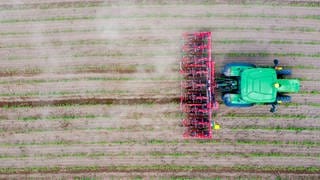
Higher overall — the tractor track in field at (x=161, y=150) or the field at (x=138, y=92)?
the field at (x=138, y=92)

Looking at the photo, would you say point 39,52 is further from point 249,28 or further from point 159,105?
point 249,28

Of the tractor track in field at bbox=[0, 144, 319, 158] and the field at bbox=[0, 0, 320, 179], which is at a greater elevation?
the field at bbox=[0, 0, 320, 179]

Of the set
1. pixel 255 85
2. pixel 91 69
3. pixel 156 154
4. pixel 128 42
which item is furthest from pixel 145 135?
pixel 255 85

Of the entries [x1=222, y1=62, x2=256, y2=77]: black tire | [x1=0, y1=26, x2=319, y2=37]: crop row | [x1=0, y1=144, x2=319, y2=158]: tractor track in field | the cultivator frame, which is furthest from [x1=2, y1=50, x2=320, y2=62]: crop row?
[x1=0, y1=144, x2=319, y2=158]: tractor track in field

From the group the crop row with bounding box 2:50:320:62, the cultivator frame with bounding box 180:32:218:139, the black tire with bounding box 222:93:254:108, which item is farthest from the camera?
the crop row with bounding box 2:50:320:62

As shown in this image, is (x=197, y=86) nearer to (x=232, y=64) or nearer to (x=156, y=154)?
(x=232, y=64)

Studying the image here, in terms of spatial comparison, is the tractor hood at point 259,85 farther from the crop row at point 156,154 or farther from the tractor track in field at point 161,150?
the crop row at point 156,154

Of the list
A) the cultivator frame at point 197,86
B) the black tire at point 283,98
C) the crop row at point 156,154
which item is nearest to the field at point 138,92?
the crop row at point 156,154

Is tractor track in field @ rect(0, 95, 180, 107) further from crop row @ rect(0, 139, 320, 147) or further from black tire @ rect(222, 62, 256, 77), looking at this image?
black tire @ rect(222, 62, 256, 77)

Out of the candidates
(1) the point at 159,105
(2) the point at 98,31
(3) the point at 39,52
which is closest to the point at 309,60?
(1) the point at 159,105
